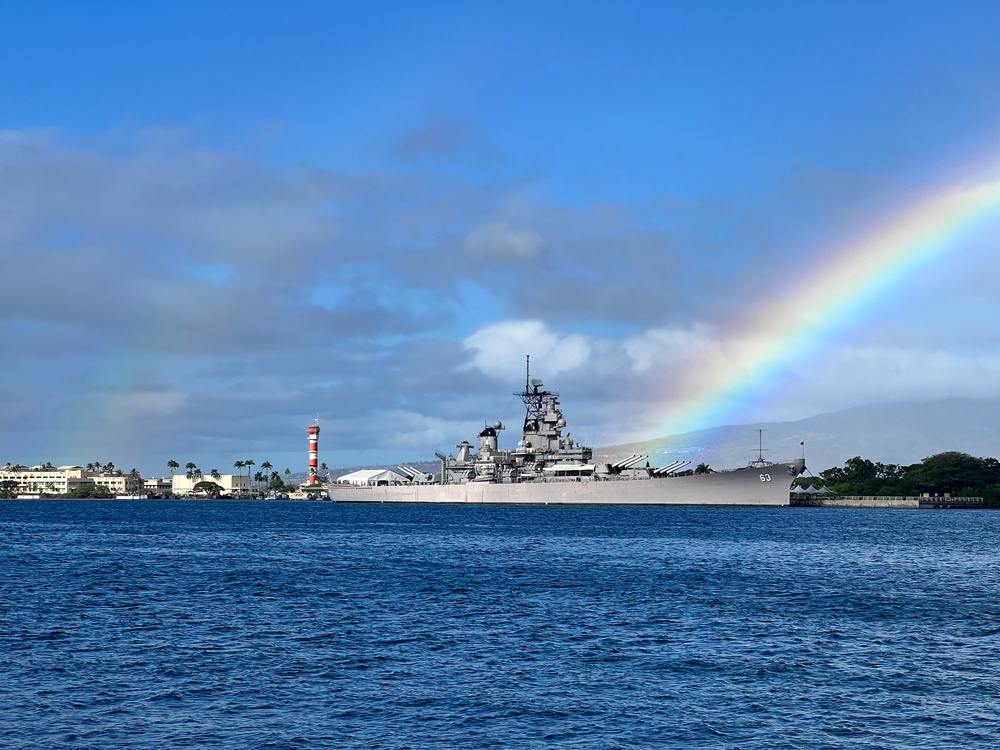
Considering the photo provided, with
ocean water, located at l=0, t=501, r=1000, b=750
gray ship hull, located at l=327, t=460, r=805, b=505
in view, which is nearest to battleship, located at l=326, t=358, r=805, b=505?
gray ship hull, located at l=327, t=460, r=805, b=505

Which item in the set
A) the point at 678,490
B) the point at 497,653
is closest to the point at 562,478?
the point at 678,490

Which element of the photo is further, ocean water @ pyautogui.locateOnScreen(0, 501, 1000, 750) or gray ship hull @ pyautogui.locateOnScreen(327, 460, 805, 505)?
gray ship hull @ pyautogui.locateOnScreen(327, 460, 805, 505)

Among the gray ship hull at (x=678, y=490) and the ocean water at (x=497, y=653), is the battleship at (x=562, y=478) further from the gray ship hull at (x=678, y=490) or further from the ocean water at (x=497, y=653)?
the ocean water at (x=497, y=653)

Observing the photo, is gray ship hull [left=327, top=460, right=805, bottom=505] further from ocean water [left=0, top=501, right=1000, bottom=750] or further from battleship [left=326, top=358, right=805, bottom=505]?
ocean water [left=0, top=501, right=1000, bottom=750]

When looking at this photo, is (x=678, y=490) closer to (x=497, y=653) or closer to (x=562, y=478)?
(x=562, y=478)

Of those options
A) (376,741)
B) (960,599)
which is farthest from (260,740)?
(960,599)

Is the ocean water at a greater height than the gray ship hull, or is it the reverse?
the gray ship hull

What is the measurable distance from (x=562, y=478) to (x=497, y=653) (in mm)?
131154

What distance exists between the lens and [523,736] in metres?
21.8

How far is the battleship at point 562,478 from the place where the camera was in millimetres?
152750

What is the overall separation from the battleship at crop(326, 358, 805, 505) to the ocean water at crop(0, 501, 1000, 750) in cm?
9066

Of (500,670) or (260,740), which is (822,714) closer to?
(500,670)

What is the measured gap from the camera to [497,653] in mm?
30734

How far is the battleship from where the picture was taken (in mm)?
152750
